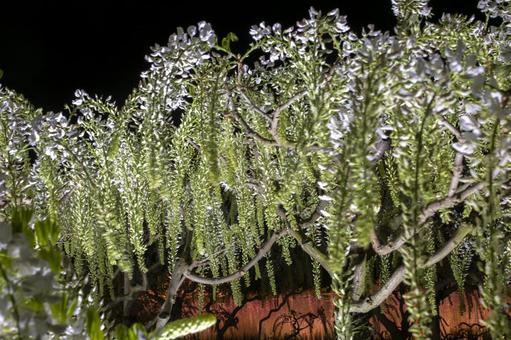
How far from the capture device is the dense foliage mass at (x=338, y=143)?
128 centimetres

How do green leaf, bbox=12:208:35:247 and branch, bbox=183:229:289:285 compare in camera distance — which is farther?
branch, bbox=183:229:289:285

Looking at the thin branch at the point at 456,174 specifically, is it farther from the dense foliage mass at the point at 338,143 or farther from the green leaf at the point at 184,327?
the green leaf at the point at 184,327

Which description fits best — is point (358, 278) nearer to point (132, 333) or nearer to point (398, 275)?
point (398, 275)

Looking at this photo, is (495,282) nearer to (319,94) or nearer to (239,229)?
(319,94)

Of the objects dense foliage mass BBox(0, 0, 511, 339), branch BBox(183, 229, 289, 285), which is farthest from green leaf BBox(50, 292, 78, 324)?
branch BBox(183, 229, 289, 285)

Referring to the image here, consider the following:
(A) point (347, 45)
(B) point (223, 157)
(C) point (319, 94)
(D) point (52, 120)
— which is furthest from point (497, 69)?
(D) point (52, 120)

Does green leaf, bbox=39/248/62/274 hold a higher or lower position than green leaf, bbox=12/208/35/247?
lower

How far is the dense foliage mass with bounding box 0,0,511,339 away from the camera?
1.28m

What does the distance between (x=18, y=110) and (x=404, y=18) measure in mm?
2083

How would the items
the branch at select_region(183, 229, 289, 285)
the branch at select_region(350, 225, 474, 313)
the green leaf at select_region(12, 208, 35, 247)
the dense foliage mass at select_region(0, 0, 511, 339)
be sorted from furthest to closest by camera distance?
the branch at select_region(183, 229, 289, 285) < the branch at select_region(350, 225, 474, 313) < the dense foliage mass at select_region(0, 0, 511, 339) < the green leaf at select_region(12, 208, 35, 247)

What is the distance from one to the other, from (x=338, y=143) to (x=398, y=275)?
46.6 inches

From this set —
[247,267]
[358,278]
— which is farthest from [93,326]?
[247,267]

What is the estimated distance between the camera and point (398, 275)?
2.66m

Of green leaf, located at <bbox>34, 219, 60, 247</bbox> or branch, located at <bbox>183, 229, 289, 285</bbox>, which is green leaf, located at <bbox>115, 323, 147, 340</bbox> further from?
branch, located at <bbox>183, 229, 289, 285</bbox>
